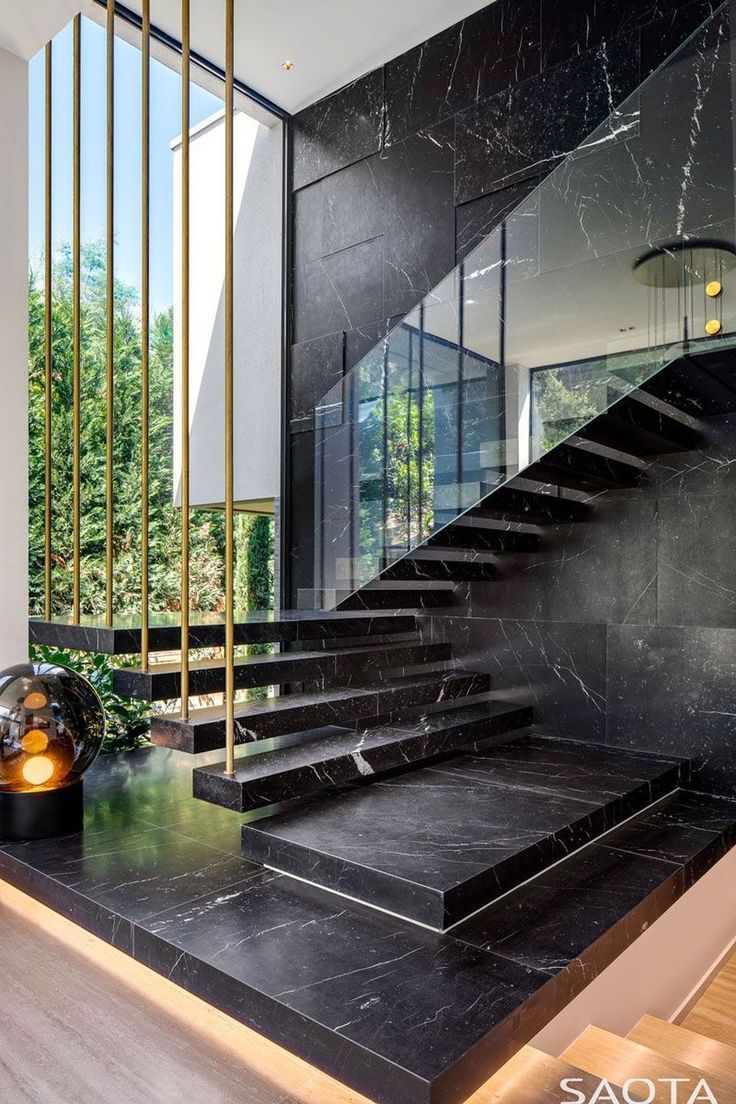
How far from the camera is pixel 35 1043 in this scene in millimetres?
1906

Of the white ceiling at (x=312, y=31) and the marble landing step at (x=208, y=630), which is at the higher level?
the white ceiling at (x=312, y=31)

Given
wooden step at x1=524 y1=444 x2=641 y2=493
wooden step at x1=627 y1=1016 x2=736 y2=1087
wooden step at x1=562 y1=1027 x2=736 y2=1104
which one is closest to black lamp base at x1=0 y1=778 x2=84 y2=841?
wooden step at x1=562 y1=1027 x2=736 y2=1104

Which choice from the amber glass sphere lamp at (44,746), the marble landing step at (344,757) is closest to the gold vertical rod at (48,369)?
the amber glass sphere lamp at (44,746)

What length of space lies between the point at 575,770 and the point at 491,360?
198 centimetres

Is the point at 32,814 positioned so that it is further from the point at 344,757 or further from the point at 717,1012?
the point at 717,1012

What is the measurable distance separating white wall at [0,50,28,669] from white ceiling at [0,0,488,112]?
1.95 m

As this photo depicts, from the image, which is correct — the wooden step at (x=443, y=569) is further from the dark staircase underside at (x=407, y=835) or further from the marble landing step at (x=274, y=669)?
the marble landing step at (x=274, y=669)

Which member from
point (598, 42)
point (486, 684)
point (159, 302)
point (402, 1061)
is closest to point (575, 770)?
point (486, 684)

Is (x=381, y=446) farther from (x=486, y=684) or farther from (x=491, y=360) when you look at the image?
(x=486, y=684)

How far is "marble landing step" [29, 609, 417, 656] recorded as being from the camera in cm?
316

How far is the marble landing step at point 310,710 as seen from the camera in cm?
294

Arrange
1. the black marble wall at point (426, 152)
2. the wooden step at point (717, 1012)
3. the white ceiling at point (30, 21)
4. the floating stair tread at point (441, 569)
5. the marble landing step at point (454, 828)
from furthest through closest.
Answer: the black marble wall at point (426, 152) < the floating stair tread at point (441, 569) < the white ceiling at point (30, 21) < the wooden step at point (717, 1012) < the marble landing step at point (454, 828)

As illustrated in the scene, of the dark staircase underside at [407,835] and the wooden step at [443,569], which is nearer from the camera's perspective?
the dark staircase underside at [407,835]

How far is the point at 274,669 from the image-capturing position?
11.6 ft
